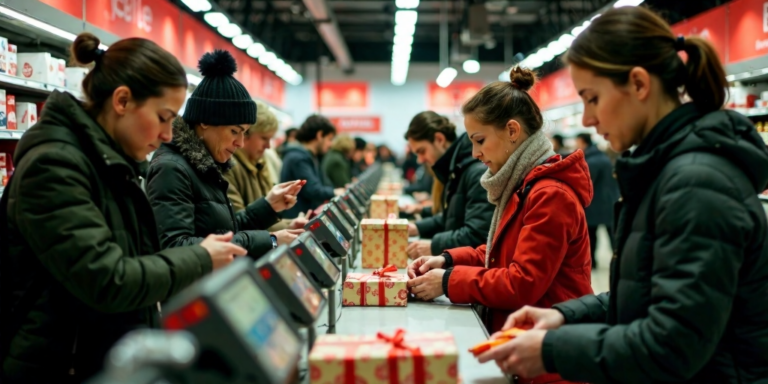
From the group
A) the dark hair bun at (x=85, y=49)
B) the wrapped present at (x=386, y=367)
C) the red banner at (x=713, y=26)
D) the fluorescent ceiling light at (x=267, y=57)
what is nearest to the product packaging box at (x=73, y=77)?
the dark hair bun at (x=85, y=49)

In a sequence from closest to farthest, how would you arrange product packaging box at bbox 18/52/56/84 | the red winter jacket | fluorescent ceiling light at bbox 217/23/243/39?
1. the red winter jacket
2. product packaging box at bbox 18/52/56/84
3. fluorescent ceiling light at bbox 217/23/243/39

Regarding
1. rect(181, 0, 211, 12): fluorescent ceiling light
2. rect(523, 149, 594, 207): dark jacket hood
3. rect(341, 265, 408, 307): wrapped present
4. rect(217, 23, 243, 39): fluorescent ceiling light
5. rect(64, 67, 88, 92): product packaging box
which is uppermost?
rect(217, 23, 243, 39): fluorescent ceiling light

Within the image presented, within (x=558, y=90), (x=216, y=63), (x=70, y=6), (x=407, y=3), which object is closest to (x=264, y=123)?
(x=216, y=63)

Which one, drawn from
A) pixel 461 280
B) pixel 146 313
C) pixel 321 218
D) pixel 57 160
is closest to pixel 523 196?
pixel 461 280

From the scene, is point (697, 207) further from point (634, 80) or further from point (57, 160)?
point (57, 160)

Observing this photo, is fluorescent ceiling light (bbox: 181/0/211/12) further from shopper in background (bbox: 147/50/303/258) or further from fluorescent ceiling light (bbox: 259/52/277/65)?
shopper in background (bbox: 147/50/303/258)

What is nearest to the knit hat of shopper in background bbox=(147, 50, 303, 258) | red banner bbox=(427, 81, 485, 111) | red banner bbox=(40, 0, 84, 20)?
shopper in background bbox=(147, 50, 303, 258)

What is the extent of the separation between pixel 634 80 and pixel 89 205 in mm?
1368

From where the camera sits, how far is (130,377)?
0.95m

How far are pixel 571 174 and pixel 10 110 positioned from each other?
3.79 meters

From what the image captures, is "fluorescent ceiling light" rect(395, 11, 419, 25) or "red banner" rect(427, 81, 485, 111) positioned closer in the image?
"fluorescent ceiling light" rect(395, 11, 419, 25)

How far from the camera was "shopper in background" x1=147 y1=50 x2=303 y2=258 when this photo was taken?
2.32 meters

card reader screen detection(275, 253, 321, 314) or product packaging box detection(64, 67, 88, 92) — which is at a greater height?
product packaging box detection(64, 67, 88, 92)

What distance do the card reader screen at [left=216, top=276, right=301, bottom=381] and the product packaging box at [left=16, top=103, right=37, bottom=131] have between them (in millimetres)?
3979
